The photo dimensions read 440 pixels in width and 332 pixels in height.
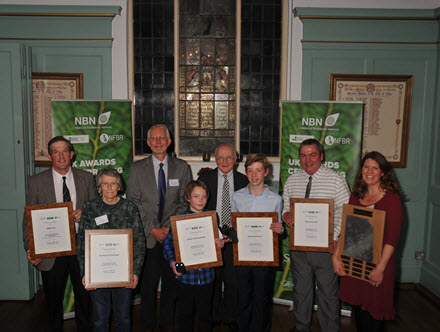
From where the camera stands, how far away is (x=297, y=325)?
3273 mm

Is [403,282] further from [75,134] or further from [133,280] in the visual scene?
[75,134]

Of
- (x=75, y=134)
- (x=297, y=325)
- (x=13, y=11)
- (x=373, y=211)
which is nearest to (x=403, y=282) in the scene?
(x=297, y=325)

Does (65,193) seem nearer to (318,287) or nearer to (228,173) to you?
(228,173)

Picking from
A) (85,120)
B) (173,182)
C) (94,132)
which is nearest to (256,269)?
(173,182)

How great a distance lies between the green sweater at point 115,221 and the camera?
106 inches

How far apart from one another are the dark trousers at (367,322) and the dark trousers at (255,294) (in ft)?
2.44

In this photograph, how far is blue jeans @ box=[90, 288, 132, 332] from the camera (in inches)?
107

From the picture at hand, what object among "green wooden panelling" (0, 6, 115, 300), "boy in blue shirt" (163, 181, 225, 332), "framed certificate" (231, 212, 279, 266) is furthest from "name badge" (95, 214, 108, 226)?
"green wooden panelling" (0, 6, 115, 300)

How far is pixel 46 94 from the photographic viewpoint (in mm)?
4508

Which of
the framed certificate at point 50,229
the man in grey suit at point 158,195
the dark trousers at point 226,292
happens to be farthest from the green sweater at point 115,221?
the dark trousers at point 226,292

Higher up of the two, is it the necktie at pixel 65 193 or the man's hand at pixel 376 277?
the necktie at pixel 65 193

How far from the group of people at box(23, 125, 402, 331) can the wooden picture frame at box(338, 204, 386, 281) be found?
0.19ft

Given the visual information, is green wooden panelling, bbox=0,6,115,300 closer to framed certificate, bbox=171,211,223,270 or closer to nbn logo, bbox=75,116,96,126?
nbn logo, bbox=75,116,96,126

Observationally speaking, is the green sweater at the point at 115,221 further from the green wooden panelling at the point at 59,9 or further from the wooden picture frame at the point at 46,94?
the green wooden panelling at the point at 59,9
